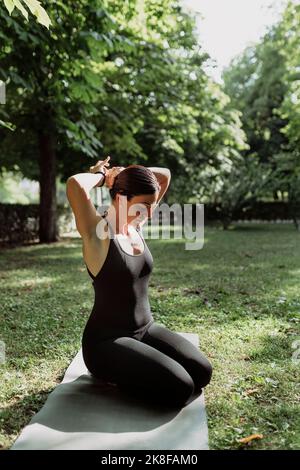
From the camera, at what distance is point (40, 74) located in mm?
8875

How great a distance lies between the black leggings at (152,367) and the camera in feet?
10.2

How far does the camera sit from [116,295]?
3324mm

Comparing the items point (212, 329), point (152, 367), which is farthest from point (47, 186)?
point (152, 367)

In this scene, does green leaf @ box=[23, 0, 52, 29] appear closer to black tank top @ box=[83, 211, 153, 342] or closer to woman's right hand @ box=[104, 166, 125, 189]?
woman's right hand @ box=[104, 166, 125, 189]

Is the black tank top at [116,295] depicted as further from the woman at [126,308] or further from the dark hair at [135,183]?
the dark hair at [135,183]

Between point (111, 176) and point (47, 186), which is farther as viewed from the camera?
point (47, 186)

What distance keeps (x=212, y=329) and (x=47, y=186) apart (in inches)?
443

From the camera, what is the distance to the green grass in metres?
3.24

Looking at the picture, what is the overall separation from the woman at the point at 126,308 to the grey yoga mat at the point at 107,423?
128mm

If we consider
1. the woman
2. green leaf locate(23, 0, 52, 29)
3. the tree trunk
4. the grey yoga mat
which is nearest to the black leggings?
the woman

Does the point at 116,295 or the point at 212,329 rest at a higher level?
the point at 116,295

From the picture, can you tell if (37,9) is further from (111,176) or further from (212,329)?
(212,329)

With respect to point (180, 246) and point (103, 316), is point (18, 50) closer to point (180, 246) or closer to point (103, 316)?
point (103, 316)

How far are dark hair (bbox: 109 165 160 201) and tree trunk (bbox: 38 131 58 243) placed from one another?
1207 centimetres
